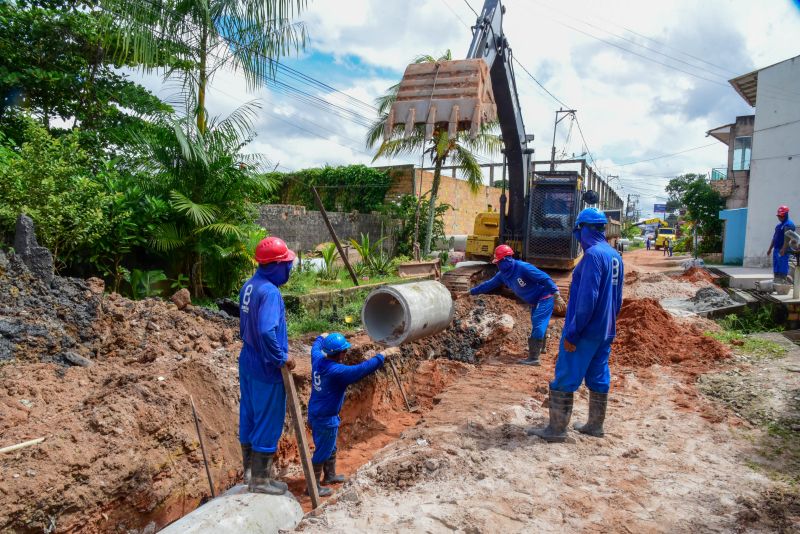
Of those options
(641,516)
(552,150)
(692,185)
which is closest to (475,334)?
(641,516)

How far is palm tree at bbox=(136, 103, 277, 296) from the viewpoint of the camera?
9375 mm

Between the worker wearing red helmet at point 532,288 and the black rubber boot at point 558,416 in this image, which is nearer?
the black rubber boot at point 558,416

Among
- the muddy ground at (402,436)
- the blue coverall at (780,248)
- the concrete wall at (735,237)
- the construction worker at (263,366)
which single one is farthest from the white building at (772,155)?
the construction worker at (263,366)

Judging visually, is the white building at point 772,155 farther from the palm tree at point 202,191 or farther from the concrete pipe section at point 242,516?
the concrete pipe section at point 242,516

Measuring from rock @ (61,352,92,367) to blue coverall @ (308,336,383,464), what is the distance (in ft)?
9.99

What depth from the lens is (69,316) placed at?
687 centimetres

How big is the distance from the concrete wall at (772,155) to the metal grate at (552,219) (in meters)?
11.1

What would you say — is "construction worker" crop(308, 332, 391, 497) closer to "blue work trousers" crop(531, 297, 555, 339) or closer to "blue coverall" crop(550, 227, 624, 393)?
"blue coverall" crop(550, 227, 624, 393)

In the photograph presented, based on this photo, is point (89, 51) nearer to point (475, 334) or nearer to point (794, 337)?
point (475, 334)

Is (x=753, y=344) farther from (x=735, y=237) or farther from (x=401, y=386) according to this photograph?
(x=735, y=237)

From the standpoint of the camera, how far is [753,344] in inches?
326

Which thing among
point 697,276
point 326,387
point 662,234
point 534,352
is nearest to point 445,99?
point 534,352

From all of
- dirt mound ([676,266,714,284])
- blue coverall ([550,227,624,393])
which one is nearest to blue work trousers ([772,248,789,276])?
dirt mound ([676,266,714,284])

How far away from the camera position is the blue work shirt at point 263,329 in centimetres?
399
